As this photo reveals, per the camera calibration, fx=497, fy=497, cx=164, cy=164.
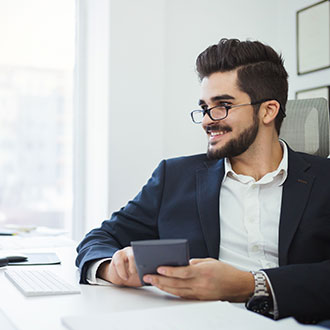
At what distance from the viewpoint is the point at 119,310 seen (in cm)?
96

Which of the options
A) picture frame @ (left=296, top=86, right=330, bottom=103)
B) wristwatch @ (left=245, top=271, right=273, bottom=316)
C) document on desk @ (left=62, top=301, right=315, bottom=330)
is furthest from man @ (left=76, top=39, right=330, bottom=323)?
picture frame @ (left=296, top=86, right=330, bottom=103)

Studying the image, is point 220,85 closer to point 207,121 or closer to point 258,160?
point 207,121

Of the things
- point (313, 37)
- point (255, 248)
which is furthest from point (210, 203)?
point (313, 37)

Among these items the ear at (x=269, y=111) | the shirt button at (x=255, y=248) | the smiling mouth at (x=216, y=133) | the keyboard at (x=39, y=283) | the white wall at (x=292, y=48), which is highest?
the white wall at (x=292, y=48)

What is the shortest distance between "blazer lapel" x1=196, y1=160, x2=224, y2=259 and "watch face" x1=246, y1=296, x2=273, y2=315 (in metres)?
0.34

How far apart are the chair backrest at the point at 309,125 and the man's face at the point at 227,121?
0.25m

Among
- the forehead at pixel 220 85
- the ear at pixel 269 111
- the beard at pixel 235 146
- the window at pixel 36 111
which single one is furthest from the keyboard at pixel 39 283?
the window at pixel 36 111

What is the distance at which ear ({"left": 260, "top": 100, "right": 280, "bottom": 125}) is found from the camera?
166 cm

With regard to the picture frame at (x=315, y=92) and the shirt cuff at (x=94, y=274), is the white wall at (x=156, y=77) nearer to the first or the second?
the picture frame at (x=315, y=92)

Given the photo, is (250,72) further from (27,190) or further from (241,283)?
(27,190)

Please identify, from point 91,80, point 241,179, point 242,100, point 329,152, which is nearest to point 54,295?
point 241,179

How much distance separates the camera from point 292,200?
1.45 metres

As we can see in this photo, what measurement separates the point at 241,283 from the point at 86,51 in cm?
238

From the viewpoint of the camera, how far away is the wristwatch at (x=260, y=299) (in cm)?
108
